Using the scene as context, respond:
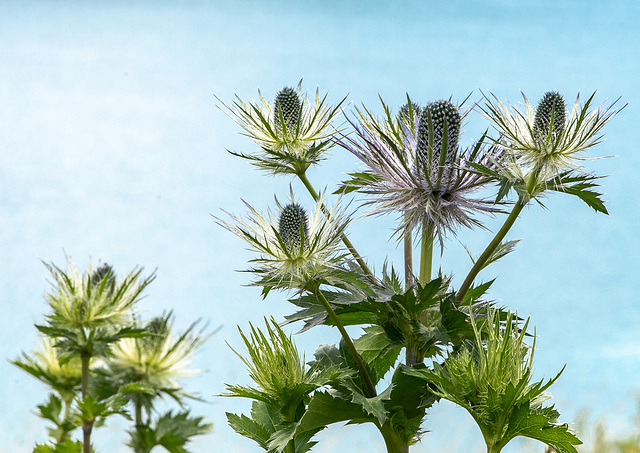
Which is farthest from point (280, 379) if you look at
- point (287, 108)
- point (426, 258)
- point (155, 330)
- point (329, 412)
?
point (155, 330)

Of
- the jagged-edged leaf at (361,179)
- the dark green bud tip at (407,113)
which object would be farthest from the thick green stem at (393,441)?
the dark green bud tip at (407,113)

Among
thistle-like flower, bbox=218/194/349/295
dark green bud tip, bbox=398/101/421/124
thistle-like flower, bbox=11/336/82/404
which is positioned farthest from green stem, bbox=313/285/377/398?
thistle-like flower, bbox=11/336/82/404

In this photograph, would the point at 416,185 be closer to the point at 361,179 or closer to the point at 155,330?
the point at 361,179

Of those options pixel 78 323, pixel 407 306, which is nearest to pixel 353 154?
pixel 407 306

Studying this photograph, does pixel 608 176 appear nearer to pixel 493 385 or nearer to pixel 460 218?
pixel 460 218

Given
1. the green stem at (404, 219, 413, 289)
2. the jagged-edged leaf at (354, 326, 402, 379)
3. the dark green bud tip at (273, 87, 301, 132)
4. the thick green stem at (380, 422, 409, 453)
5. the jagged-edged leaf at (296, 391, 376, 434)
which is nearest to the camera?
the jagged-edged leaf at (296, 391, 376, 434)

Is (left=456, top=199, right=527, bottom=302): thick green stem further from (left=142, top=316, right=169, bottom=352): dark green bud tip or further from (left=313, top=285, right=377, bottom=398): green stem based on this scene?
(left=142, top=316, right=169, bottom=352): dark green bud tip
